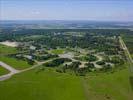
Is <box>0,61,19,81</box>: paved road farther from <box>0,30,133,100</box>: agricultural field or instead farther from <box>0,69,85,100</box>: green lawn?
<box>0,69,85,100</box>: green lawn

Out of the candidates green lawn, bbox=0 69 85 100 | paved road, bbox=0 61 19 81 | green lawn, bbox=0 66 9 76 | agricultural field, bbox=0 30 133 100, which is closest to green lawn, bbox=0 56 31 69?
agricultural field, bbox=0 30 133 100

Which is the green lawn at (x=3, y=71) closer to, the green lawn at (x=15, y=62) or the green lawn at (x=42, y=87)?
the green lawn at (x=15, y=62)

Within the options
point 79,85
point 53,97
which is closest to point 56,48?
point 79,85

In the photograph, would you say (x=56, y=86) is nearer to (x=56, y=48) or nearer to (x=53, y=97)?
(x=53, y=97)

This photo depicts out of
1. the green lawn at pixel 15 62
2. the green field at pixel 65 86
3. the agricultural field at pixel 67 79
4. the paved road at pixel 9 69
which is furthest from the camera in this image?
the green lawn at pixel 15 62

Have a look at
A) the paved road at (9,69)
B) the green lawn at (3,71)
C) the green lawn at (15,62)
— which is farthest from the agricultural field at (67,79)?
the green lawn at (3,71)

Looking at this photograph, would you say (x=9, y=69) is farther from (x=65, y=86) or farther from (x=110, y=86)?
(x=110, y=86)

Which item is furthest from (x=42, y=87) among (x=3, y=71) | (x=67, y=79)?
(x=3, y=71)
